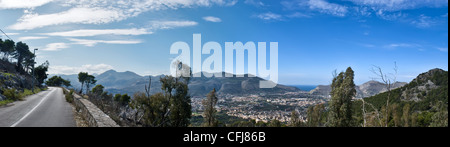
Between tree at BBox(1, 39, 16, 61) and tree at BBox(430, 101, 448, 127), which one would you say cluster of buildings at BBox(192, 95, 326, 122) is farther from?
tree at BBox(1, 39, 16, 61)

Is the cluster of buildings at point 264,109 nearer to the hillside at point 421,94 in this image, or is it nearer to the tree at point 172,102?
the tree at point 172,102

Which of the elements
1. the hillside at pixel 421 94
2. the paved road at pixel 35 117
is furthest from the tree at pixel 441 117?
the hillside at pixel 421 94

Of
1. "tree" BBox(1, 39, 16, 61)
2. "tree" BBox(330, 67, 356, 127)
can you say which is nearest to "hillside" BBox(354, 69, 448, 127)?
"tree" BBox(330, 67, 356, 127)

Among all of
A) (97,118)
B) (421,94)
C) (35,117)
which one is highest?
(97,118)

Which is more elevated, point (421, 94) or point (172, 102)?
point (172, 102)

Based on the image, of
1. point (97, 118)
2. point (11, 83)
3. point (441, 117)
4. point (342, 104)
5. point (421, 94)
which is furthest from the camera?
point (421, 94)

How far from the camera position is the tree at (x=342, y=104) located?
2383 centimetres

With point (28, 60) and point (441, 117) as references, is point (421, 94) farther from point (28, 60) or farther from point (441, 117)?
point (28, 60)

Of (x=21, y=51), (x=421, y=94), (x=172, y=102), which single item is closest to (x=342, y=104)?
(x=172, y=102)

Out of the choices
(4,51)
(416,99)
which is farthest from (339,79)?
(4,51)

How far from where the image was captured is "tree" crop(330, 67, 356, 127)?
2383cm

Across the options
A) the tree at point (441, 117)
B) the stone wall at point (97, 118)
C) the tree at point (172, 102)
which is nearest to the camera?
the stone wall at point (97, 118)

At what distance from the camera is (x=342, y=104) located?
24.4 metres
